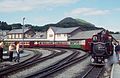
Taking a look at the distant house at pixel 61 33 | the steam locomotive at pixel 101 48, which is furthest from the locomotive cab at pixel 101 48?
the distant house at pixel 61 33

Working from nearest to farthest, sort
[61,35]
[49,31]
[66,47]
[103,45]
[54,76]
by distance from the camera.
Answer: [54,76], [103,45], [66,47], [61,35], [49,31]

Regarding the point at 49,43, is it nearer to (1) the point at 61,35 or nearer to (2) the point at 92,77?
(1) the point at 61,35

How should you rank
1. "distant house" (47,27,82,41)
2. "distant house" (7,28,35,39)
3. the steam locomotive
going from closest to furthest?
the steam locomotive < "distant house" (47,27,82,41) < "distant house" (7,28,35,39)

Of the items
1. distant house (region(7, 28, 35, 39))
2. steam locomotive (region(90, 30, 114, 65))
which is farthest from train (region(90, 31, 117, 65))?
distant house (region(7, 28, 35, 39))

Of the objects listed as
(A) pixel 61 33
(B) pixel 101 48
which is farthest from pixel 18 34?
(B) pixel 101 48

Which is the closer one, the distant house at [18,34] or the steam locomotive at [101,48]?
the steam locomotive at [101,48]

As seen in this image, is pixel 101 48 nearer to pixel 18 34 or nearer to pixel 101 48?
pixel 101 48

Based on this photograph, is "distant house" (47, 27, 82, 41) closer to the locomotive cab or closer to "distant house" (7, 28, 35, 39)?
"distant house" (7, 28, 35, 39)

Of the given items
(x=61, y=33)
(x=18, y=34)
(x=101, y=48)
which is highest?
(x=61, y=33)

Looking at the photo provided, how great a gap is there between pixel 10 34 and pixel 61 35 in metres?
28.0

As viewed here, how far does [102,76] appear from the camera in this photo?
16.4 meters

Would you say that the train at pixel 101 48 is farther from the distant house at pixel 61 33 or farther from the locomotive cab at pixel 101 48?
the distant house at pixel 61 33

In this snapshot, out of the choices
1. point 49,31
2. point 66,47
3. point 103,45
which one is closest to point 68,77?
point 103,45

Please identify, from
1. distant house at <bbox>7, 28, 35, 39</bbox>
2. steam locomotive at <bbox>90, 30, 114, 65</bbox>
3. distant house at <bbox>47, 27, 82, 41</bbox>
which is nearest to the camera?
steam locomotive at <bbox>90, 30, 114, 65</bbox>
